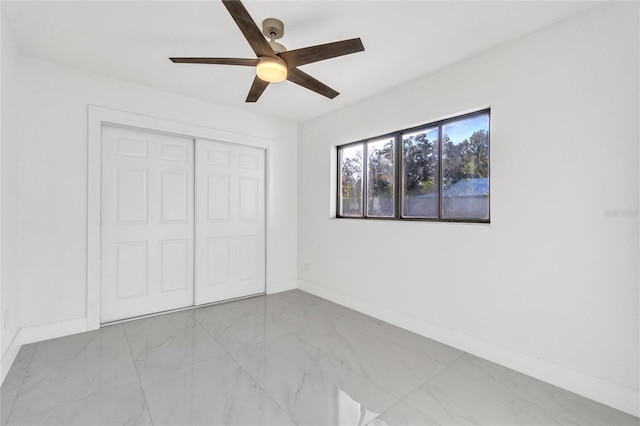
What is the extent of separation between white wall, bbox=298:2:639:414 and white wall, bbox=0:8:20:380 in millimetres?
3240

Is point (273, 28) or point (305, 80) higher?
point (273, 28)

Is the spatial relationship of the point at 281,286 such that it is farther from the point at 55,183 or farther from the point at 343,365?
the point at 55,183

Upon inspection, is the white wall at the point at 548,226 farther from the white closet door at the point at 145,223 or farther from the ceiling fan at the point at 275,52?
the white closet door at the point at 145,223

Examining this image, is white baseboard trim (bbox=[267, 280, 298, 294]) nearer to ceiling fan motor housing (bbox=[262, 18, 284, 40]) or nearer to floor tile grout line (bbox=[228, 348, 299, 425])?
floor tile grout line (bbox=[228, 348, 299, 425])

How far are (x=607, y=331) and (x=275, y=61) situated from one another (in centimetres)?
275

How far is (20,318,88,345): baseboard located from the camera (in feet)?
8.42

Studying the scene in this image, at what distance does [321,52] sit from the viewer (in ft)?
5.94

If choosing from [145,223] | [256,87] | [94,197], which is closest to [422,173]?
[256,87]

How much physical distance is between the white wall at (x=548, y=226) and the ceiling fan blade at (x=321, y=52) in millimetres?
1361

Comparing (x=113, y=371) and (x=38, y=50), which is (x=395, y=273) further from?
(x=38, y=50)

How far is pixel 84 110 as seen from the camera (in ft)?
9.31

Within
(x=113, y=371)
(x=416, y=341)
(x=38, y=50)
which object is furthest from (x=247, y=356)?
(x=38, y=50)

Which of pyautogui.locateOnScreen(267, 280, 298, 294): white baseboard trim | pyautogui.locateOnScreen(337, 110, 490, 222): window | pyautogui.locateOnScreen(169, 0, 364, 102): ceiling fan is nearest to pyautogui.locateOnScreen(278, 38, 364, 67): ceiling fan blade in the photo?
pyautogui.locateOnScreen(169, 0, 364, 102): ceiling fan

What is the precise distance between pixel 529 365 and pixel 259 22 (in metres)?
3.18
